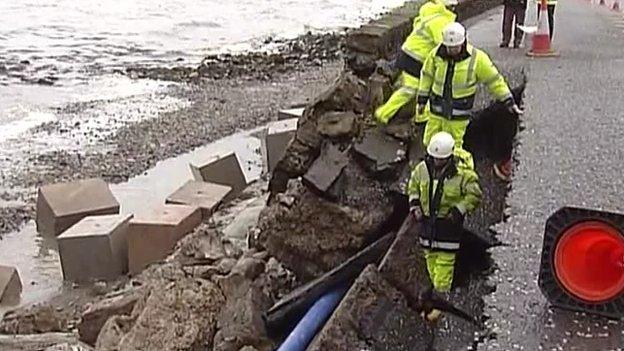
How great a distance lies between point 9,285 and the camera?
11.3 meters

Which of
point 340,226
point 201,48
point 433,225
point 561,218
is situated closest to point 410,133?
point 340,226

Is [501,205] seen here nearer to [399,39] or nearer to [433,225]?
[433,225]

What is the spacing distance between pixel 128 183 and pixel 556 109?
336 inches

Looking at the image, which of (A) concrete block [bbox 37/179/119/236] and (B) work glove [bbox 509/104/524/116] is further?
(A) concrete block [bbox 37/179/119/236]

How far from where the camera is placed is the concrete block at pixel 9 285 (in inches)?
439

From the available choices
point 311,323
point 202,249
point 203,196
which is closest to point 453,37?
point 311,323

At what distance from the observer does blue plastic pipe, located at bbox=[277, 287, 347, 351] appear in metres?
6.52

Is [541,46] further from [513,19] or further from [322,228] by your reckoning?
[322,228]

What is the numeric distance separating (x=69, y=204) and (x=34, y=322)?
3.38 meters

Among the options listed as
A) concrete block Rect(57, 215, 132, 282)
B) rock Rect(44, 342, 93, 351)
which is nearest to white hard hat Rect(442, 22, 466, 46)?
rock Rect(44, 342, 93, 351)

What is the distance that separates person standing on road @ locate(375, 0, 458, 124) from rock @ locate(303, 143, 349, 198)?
46 centimetres

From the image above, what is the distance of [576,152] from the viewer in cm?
781

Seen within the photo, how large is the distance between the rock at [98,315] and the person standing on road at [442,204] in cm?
307

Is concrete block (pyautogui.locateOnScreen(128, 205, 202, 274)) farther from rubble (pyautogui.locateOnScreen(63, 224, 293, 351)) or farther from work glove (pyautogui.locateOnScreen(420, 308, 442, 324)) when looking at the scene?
Answer: work glove (pyautogui.locateOnScreen(420, 308, 442, 324))
